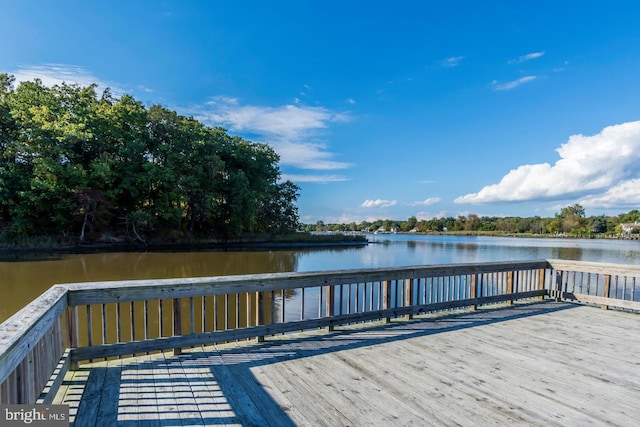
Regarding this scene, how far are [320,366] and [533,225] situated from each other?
287 ft

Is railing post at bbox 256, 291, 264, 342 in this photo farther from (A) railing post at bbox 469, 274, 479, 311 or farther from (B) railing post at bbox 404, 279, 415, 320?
(A) railing post at bbox 469, 274, 479, 311

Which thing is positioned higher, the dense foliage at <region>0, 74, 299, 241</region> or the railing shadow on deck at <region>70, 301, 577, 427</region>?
the dense foliage at <region>0, 74, 299, 241</region>

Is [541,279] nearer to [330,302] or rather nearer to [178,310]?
[330,302]

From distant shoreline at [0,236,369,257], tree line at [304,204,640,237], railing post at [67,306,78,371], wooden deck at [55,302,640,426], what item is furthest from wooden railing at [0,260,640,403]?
tree line at [304,204,640,237]

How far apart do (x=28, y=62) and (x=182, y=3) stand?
1770cm

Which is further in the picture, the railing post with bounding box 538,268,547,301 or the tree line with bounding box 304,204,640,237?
the tree line with bounding box 304,204,640,237

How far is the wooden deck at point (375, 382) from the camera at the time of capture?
2158mm

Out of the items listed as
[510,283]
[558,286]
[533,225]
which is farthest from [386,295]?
[533,225]

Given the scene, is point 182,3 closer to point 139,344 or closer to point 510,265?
point 139,344

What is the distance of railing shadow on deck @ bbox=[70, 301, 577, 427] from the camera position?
210cm

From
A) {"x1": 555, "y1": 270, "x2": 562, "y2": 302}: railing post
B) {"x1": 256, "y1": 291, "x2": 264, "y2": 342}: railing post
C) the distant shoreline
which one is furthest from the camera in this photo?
the distant shoreline

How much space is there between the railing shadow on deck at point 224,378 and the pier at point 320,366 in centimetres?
1

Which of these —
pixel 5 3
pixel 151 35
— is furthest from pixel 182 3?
pixel 5 3

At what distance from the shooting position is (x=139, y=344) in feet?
10.0
